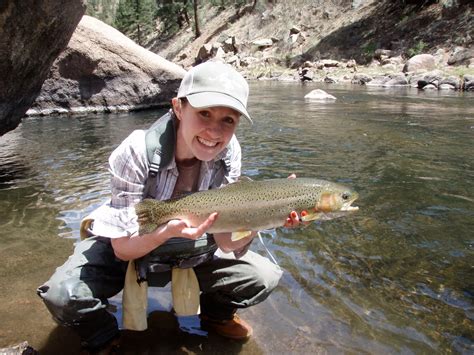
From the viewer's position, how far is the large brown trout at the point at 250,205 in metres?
2.45

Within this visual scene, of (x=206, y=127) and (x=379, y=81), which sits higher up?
(x=206, y=127)

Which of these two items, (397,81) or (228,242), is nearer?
(228,242)

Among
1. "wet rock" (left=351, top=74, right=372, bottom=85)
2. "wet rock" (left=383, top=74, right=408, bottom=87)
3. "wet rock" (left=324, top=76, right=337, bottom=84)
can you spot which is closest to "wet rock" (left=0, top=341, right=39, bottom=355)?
"wet rock" (left=383, top=74, right=408, bottom=87)

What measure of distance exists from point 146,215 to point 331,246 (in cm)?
231

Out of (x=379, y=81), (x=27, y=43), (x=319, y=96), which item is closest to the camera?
(x=27, y=43)

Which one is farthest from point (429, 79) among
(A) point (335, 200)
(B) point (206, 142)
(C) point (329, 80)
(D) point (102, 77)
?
(B) point (206, 142)

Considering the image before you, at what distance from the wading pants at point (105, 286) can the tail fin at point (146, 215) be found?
481mm

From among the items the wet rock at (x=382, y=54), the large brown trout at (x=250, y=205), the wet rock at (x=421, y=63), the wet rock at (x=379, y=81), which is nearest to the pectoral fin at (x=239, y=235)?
the large brown trout at (x=250, y=205)

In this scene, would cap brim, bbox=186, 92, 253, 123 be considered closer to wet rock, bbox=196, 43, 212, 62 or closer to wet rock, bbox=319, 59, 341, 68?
wet rock, bbox=319, 59, 341, 68

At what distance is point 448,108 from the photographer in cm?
1320

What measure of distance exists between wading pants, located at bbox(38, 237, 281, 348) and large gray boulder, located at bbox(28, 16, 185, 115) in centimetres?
1075

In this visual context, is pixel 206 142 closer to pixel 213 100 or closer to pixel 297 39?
pixel 213 100

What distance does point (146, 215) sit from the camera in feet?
7.94

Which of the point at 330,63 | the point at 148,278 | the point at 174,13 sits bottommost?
the point at 148,278
